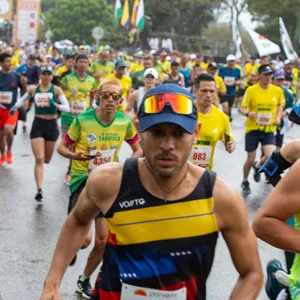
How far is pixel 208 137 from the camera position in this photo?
7.91 metres

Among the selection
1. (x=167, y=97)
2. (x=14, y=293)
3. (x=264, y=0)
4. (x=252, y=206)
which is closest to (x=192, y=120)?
(x=167, y=97)

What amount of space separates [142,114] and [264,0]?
4170 cm

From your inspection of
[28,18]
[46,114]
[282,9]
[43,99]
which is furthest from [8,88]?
[282,9]

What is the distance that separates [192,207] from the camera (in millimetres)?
3100

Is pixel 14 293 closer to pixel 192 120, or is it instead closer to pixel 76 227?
pixel 76 227

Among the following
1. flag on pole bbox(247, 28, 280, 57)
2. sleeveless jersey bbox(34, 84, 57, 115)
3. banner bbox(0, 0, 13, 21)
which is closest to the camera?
sleeveless jersey bbox(34, 84, 57, 115)

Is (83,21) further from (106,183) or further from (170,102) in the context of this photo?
(170,102)

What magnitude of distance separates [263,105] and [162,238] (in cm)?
854

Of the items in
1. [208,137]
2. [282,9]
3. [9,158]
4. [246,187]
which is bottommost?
[9,158]

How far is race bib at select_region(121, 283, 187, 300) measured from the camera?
10.3ft

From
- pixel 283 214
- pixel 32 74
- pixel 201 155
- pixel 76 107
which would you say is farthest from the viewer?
pixel 32 74

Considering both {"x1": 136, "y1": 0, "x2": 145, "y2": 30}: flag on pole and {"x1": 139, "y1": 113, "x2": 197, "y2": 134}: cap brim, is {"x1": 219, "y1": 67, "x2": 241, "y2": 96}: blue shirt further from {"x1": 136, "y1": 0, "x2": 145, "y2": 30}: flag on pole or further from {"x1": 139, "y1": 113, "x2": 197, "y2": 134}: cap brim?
{"x1": 139, "y1": 113, "x2": 197, "y2": 134}: cap brim

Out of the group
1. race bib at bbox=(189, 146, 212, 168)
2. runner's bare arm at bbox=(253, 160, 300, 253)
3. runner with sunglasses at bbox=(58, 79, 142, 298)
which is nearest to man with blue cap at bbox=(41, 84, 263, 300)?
runner's bare arm at bbox=(253, 160, 300, 253)

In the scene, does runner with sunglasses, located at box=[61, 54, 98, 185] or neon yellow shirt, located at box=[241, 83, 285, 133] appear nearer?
neon yellow shirt, located at box=[241, 83, 285, 133]
